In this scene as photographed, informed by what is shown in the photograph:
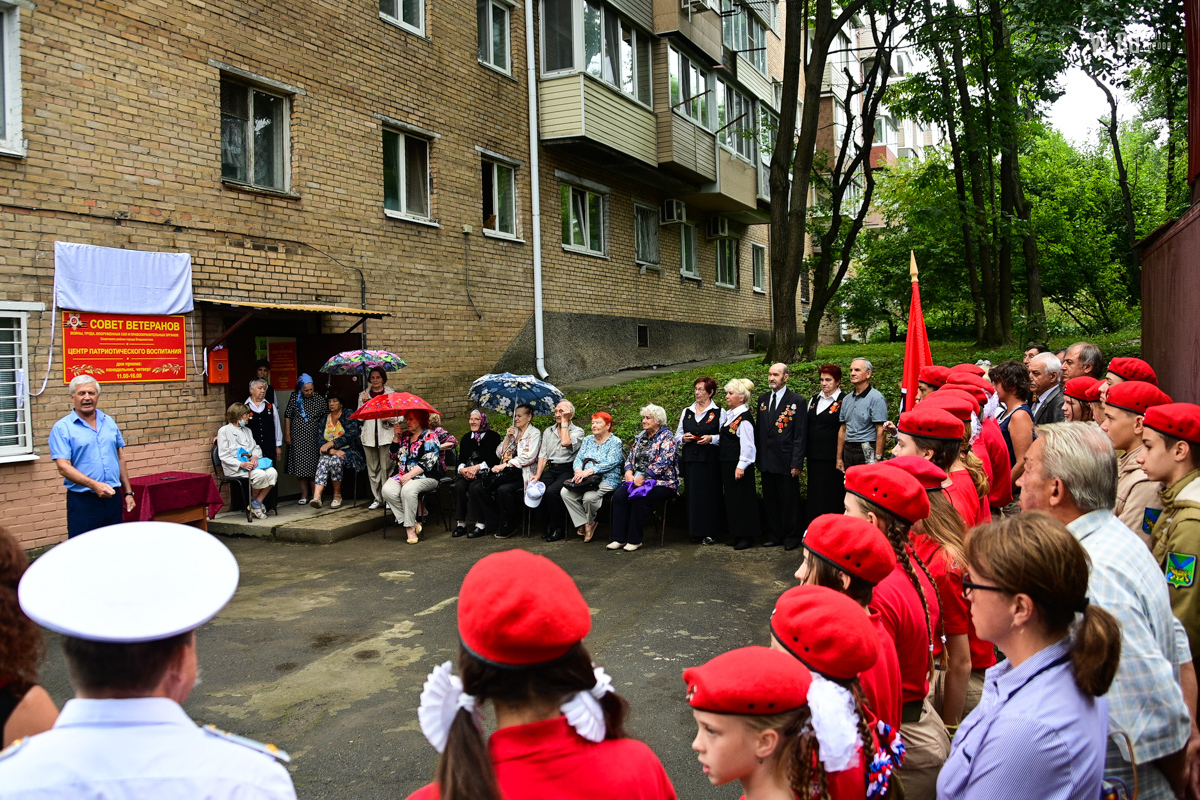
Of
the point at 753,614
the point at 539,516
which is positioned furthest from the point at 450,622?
the point at 539,516

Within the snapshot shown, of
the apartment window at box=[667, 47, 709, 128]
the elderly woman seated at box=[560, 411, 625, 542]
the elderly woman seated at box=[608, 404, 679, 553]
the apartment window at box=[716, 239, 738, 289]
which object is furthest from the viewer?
the apartment window at box=[716, 239, 738, 289]

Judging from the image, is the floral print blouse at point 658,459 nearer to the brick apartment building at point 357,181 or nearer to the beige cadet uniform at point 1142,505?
the brick apartment building at point 357,181

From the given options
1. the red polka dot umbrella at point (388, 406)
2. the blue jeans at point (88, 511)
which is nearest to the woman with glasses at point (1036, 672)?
the blue jeans at point (88, 511)

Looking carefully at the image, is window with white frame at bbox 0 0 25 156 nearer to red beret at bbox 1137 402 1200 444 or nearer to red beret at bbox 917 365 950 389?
red beret at bbox 917 365 950 389

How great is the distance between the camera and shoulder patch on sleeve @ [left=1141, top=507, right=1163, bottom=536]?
3.57 m

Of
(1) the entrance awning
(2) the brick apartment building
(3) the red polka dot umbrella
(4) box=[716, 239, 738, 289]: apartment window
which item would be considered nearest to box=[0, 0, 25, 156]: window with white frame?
(2) the brick apartment building

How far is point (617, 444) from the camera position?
10203mm

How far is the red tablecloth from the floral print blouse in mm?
4964

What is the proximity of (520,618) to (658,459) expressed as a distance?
327 inches

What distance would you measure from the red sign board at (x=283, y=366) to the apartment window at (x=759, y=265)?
1867 cm

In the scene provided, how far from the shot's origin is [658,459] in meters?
9.95

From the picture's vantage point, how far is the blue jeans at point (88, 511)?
23.3 ft

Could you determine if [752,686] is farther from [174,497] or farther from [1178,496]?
[174,497]

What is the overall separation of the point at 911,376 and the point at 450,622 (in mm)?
5629
